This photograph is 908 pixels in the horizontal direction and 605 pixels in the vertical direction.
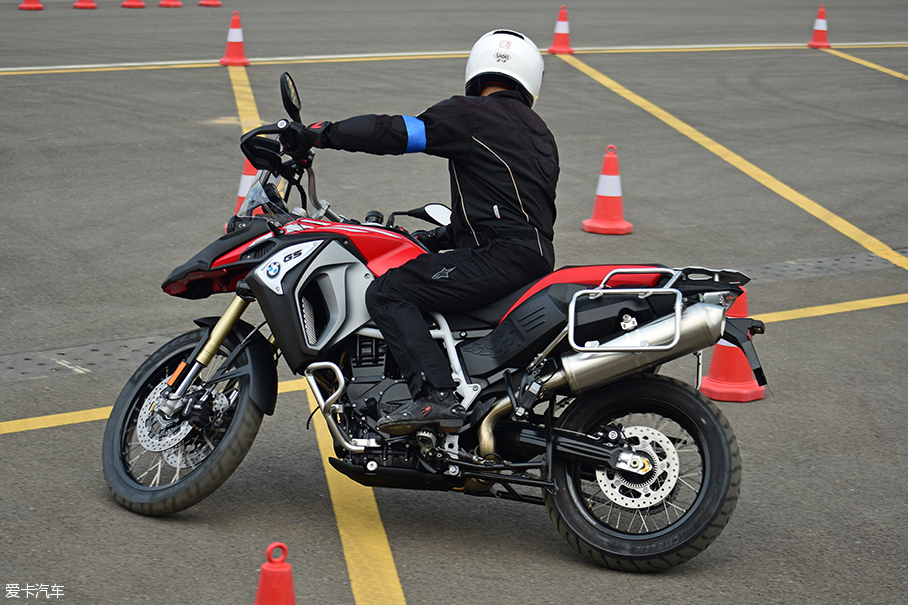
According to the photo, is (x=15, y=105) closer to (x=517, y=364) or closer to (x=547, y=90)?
(x=547, y=90)

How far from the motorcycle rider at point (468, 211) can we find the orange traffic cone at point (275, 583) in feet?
3.21

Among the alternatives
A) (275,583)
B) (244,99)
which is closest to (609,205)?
(244,99)

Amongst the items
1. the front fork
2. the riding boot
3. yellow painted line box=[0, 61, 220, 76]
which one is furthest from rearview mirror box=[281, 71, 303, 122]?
yellow painted line box=[0, 61, 220, 76]

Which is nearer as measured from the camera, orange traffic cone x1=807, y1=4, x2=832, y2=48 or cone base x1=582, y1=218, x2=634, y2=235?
cone base x1=582, y1=218, x2=634, y2=235

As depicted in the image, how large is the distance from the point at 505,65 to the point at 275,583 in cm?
216

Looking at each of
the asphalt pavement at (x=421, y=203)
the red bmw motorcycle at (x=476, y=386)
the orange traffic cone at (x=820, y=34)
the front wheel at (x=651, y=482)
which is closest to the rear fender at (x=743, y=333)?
the red bmw motorcycle at (x=476, y=386)

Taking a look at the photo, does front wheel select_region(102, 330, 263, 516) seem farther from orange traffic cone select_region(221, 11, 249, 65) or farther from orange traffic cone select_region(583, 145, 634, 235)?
orange traffic cone select_region(221, 11, 249, 65)

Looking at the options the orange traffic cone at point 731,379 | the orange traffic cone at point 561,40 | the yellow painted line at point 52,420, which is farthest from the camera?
the orange traffic cone at point 561,40

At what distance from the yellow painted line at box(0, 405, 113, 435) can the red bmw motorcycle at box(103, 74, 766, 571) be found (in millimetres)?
847

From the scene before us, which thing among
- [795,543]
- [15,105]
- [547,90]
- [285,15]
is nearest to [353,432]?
[795,543]

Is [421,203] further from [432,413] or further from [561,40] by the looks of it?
[561,40]

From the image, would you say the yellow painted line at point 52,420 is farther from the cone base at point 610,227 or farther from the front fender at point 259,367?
the cone base at point 610,227

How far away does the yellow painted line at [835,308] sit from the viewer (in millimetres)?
6902

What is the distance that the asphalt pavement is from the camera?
4.02 meters
